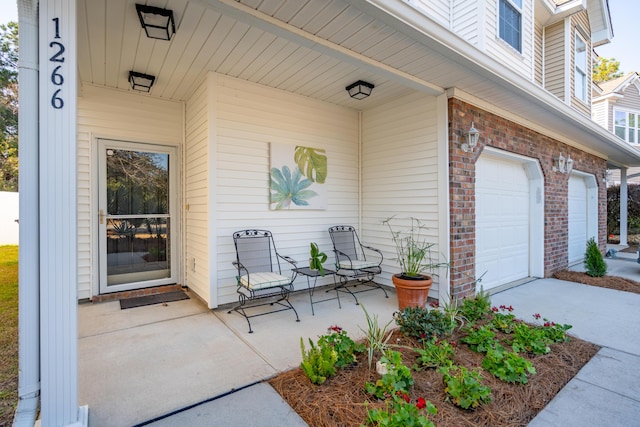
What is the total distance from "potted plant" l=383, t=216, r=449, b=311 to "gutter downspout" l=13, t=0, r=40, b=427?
323 centimetres

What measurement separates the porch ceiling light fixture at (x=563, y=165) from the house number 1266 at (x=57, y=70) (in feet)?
23.6

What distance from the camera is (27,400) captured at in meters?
1.61

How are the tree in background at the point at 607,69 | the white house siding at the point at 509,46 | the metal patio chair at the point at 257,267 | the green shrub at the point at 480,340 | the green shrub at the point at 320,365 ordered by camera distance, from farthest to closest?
the tree in background at the point at 607,69
the white house siding at the point at 509,46
the metal patio chair at the point at 257,267
the green shrub at the point at 480,340
the green shrub at the point at 320,365

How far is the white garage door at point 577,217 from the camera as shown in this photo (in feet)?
23.3

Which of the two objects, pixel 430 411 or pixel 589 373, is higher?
pixel 430 411

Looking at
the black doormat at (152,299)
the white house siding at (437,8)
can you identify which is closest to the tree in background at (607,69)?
the white house siding at (437,8)

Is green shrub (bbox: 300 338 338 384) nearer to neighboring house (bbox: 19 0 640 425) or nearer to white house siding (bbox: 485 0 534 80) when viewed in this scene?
neighboring house (bbox: 19 0 640 425)

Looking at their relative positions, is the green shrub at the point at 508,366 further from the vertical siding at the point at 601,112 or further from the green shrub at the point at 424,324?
the vertical siding at the point at 601,112

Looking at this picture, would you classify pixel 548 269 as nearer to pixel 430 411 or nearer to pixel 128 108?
pixel 430 411

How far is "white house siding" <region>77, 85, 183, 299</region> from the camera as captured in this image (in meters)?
4.07

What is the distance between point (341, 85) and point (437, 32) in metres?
1.63

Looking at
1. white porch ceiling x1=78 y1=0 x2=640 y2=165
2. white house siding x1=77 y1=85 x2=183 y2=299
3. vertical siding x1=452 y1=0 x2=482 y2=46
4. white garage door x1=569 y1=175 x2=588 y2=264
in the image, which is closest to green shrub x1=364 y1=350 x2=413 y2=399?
white porch ceiling x1=78 y1=0 x2=640 y2=165

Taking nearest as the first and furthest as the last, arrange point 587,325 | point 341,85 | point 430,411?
point 430,411 → point 587,325 → point 341,85

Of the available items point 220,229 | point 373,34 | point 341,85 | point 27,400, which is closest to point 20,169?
point 27,400
